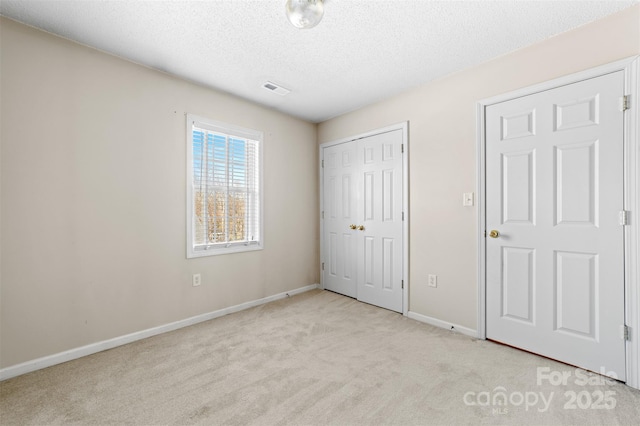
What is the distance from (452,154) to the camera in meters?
2.77

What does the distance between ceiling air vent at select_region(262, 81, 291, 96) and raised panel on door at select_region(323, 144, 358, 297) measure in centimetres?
109

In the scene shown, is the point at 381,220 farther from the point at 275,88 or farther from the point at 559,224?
the point at 275,88

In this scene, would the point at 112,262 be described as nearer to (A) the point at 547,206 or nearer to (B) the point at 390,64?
(B) the point at 390,64

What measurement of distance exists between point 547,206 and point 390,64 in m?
1.75

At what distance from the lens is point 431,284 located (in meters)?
2.94

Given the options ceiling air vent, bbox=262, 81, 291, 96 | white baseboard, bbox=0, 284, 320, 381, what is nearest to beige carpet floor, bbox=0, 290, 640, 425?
white baseboard, bbox=0, 284, 320, 381

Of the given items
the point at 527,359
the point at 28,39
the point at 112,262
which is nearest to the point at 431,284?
the point at 527,359

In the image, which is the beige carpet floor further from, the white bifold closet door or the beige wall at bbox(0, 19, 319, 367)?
the white bifold closet door

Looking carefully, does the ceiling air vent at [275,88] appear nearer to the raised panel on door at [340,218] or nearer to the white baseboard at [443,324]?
the raised panel on door at [340,218]

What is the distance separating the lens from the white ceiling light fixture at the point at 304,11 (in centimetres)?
177

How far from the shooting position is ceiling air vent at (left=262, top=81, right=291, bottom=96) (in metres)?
2.95

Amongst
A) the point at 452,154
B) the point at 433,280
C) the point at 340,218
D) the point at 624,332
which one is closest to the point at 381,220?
the point at 340,218

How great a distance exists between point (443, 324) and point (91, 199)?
3.35 metres

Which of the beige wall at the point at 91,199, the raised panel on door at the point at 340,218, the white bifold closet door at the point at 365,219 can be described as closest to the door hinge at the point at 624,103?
the white bifold closet door at the point at 365,219
